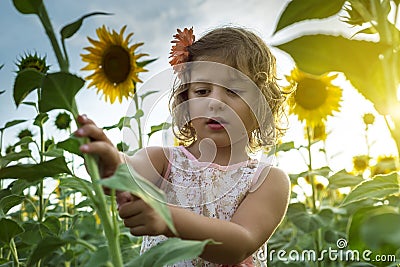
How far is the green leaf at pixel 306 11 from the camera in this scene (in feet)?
2.06

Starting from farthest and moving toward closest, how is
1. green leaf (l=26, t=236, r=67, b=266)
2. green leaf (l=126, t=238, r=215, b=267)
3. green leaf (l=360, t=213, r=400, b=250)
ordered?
green leaf (l=26, t=236, r=67, b=266)
green leaf (l=126, t=238, r=215, b=267)
green leaf (l=360, t=213, r=400, b=250)

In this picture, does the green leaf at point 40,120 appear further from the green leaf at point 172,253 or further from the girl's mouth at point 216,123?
the green leaf at point 172,253

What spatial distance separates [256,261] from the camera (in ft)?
4.87

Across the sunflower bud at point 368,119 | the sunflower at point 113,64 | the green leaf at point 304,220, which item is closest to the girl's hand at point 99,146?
the sunflower at point 113,64

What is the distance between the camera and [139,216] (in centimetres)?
79

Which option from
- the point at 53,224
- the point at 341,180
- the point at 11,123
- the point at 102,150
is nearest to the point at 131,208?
the point at 102,150

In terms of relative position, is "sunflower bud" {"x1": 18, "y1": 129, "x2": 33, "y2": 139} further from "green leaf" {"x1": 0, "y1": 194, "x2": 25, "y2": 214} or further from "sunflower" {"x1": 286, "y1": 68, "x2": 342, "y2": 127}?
"green leaf" {"x1": 0, "y1": 194, "x2": 25, "y2": 214}

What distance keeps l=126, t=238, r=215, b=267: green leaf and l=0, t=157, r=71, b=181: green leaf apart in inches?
7.2

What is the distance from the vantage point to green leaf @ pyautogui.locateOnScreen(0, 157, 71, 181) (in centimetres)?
79

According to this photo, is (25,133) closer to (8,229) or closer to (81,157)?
(8,229)

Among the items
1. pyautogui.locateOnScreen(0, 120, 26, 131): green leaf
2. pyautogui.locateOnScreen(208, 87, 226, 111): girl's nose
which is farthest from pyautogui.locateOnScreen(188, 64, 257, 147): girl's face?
pyautogui.locateOnScreen(0, 120, 26, 131): green leaf

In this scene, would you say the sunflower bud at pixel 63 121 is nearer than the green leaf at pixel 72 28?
No

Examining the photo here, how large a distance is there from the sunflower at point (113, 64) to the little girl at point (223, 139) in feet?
0.65

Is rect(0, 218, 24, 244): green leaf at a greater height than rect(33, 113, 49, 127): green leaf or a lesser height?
lesser
